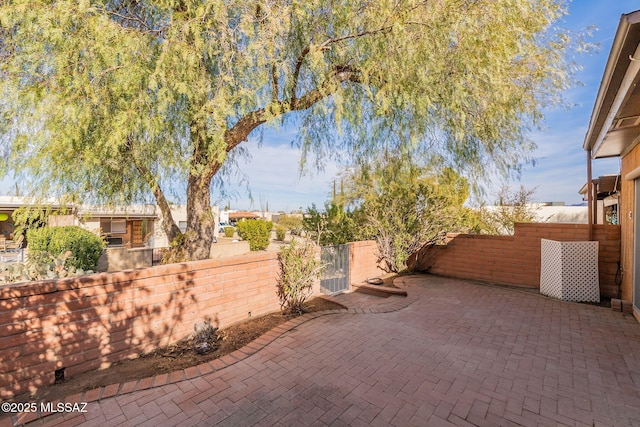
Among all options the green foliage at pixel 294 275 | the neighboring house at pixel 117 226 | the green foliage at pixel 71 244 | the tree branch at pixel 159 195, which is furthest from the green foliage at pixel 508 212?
the green foliage at pixel 71 244

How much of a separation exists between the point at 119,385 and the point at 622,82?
649cm

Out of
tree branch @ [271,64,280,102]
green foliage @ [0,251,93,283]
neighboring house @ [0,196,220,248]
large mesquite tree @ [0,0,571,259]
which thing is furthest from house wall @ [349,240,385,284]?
neighboring house @ [0,196,220,248]

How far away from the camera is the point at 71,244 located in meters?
10.1

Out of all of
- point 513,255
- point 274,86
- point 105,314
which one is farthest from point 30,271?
point 513,255

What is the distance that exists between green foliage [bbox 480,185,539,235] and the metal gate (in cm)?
628

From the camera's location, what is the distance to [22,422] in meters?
2.45

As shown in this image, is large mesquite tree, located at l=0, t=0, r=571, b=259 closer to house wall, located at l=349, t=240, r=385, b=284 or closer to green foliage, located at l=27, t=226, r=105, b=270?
house wall, located at l=349, t=240, r=385, b=284

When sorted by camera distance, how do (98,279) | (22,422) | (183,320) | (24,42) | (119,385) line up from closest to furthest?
(22,422) < (119,385) < (98,279) < (24,42) < (183,320)

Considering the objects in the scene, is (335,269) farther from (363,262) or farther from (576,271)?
(576,271)

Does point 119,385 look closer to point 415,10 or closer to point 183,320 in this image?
point 183,320

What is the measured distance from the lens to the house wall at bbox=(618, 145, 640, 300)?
18.6 feet

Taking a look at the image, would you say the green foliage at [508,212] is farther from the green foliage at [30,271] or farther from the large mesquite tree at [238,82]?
the green foliage at [30,271]

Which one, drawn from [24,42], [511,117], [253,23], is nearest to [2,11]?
[24,42]

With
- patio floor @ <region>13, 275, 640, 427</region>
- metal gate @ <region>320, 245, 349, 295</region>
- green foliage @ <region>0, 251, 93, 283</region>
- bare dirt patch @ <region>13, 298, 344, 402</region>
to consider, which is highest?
green foliage @ <region>0, 251, 93, 283</region>
